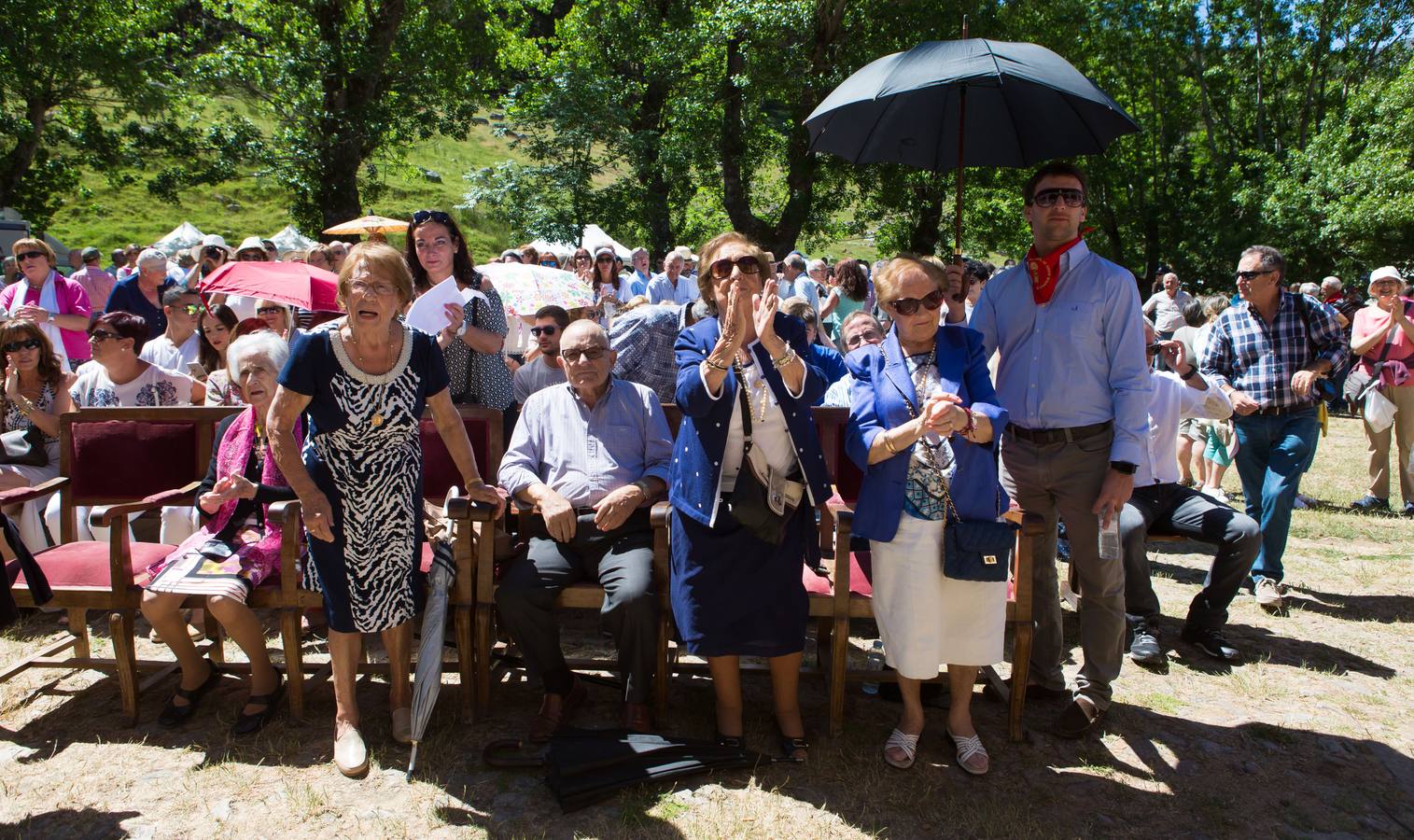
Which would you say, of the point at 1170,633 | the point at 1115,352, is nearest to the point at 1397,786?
the point at 1170,633

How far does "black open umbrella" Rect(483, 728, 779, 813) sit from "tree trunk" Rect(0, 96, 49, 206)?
78.5ft

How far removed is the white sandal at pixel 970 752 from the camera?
10.6 feet

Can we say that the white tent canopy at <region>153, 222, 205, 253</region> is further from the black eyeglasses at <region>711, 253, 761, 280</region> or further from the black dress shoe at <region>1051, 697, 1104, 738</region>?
the black dress shoe at <region>1051, 697, 1104, 738</region>

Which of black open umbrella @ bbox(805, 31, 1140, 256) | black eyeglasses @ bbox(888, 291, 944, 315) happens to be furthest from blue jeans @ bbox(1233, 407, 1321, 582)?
black eyeglasses @ bbox(888, 291, 944, 315)

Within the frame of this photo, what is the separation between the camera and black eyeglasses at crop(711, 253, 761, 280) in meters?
3.01

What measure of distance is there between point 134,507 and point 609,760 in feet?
7.10

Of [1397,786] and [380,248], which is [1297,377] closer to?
[1397,786]

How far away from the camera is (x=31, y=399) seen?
15.9ft

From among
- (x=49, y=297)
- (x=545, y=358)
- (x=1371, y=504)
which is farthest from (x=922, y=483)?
(x=49, y=297)

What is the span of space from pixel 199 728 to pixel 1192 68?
29.8 m

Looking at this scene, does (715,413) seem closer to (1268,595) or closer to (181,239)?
(1268,595)

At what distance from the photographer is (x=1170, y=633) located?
4.69 meters

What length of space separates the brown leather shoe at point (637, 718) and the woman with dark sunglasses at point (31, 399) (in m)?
3.46

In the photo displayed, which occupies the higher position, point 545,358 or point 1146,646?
point 545,358
